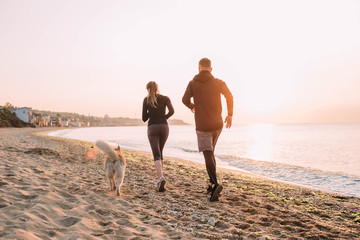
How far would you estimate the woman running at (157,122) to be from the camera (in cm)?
530

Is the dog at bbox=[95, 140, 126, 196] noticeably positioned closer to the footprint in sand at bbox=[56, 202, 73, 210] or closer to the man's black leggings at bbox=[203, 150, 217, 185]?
the footprint in sand at bbox=[56, 202, 73, 210]

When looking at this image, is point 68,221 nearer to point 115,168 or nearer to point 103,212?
point 103,212

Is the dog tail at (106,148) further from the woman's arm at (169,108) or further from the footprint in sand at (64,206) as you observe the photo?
the woman's arm at (169,108)

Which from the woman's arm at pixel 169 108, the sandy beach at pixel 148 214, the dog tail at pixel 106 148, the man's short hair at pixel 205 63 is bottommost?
the sandy beach at pixel 148 214

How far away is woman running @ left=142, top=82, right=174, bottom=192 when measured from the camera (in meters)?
5.30

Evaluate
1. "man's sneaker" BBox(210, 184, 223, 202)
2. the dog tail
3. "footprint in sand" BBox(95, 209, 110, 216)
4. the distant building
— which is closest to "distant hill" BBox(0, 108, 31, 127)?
the distant building

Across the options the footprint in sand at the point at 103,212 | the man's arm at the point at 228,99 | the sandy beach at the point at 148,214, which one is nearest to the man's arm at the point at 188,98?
the man's arm at the point at 228,99

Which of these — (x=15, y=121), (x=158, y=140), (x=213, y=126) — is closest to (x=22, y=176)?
(x=158, y=140)

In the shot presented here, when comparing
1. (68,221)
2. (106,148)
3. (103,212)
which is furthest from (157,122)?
(68,221)

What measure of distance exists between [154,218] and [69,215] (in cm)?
128

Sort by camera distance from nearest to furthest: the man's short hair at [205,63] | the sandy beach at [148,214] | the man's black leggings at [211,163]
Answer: the sandy beach at [148,214]
the man's black leggings at [211,163]
the man's short hair at [205,63]

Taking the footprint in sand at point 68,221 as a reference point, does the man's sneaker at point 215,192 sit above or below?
below

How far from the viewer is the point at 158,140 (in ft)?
17.7

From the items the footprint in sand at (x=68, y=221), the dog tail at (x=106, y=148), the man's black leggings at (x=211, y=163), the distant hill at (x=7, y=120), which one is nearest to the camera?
the footprint in sand at (x=68, y=221)
